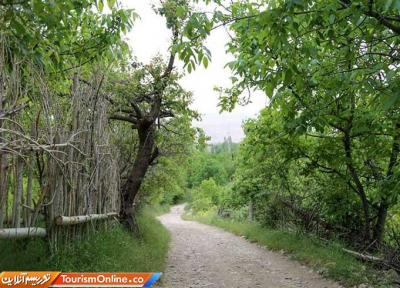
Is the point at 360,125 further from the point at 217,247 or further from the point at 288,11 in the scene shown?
the point at 217,247

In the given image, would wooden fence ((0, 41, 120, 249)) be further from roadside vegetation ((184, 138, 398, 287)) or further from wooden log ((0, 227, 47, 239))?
roadside vegetation ((184, 138, 398, 287))

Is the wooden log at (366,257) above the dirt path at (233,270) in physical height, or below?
above

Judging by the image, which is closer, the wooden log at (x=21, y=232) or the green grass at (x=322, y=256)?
the wooden log at (x=21, y=232)

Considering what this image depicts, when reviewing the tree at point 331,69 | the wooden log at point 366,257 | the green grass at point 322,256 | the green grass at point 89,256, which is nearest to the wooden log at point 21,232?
the green grass at point 89,256

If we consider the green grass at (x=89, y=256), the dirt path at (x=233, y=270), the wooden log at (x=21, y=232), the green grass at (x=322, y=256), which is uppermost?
the wooden log at (x=21, y=232)

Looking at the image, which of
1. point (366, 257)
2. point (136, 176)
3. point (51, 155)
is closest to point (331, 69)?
point (51, 155)

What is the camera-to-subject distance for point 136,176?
11.5 meters

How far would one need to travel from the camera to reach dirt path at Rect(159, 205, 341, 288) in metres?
7.91

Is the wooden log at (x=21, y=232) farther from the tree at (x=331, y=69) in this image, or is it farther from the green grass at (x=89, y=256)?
the tree at (x=331, y=69)

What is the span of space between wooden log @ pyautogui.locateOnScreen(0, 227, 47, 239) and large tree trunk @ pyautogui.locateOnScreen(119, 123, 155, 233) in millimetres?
5731

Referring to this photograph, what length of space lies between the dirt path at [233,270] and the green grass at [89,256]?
2.21 ft

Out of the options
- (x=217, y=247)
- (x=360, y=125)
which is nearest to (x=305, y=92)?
(x=360, y=125)

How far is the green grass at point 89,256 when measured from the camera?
5582 millimetres

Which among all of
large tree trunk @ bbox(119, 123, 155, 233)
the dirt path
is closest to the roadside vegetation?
the dirt path
